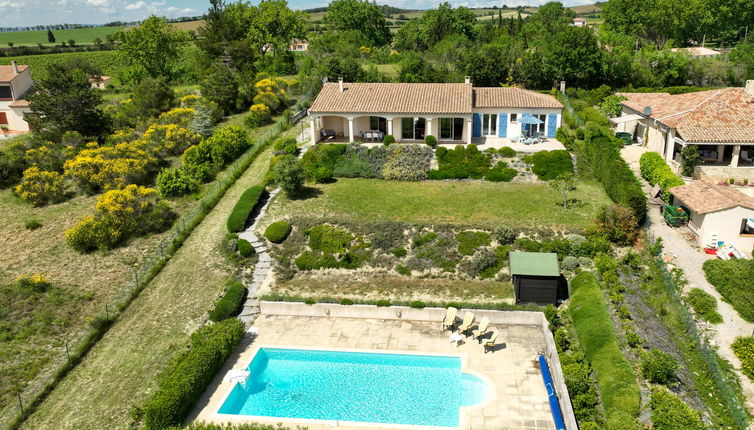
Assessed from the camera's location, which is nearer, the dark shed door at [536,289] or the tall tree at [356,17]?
the dark shed door at [536,289]

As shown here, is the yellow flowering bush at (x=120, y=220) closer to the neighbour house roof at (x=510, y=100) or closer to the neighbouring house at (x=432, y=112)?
the neighbouring house at (x=432, y=112)

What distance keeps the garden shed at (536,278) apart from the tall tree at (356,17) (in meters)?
93.2

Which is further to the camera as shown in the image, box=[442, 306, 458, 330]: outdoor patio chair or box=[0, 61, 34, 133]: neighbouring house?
box=[0, 61, 34, 133]: neighbouring house

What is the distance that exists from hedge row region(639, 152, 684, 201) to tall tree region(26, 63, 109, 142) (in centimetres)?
4360

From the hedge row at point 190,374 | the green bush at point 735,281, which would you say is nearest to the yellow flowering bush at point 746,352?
the green bush at point 735,281

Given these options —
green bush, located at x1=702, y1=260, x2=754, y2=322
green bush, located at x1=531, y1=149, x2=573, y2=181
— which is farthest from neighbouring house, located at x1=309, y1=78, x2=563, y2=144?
green bush, located at x1=702, y1=260, x2=754, y2=322

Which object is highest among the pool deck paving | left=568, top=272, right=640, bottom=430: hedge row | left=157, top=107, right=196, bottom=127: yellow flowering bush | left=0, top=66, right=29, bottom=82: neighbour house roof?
left=0, top=66, right=29, bottom=82: neighbour house roof

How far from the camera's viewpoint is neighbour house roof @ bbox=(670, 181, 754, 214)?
27917 mm

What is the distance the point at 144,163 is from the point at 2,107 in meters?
Answer: 28.0

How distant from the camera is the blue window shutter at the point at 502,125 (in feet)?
141

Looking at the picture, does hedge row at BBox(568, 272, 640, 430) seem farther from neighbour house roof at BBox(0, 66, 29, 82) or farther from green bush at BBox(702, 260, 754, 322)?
neighbour house roof at BBox(0, 66, 29, 82)

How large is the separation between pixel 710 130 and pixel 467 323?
25398mm

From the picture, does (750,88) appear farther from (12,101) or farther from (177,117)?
(12,101)

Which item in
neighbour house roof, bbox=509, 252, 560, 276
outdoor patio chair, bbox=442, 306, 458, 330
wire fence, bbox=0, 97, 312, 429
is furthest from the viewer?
neighbour house roof, bbox=509, 252, 560, 276
